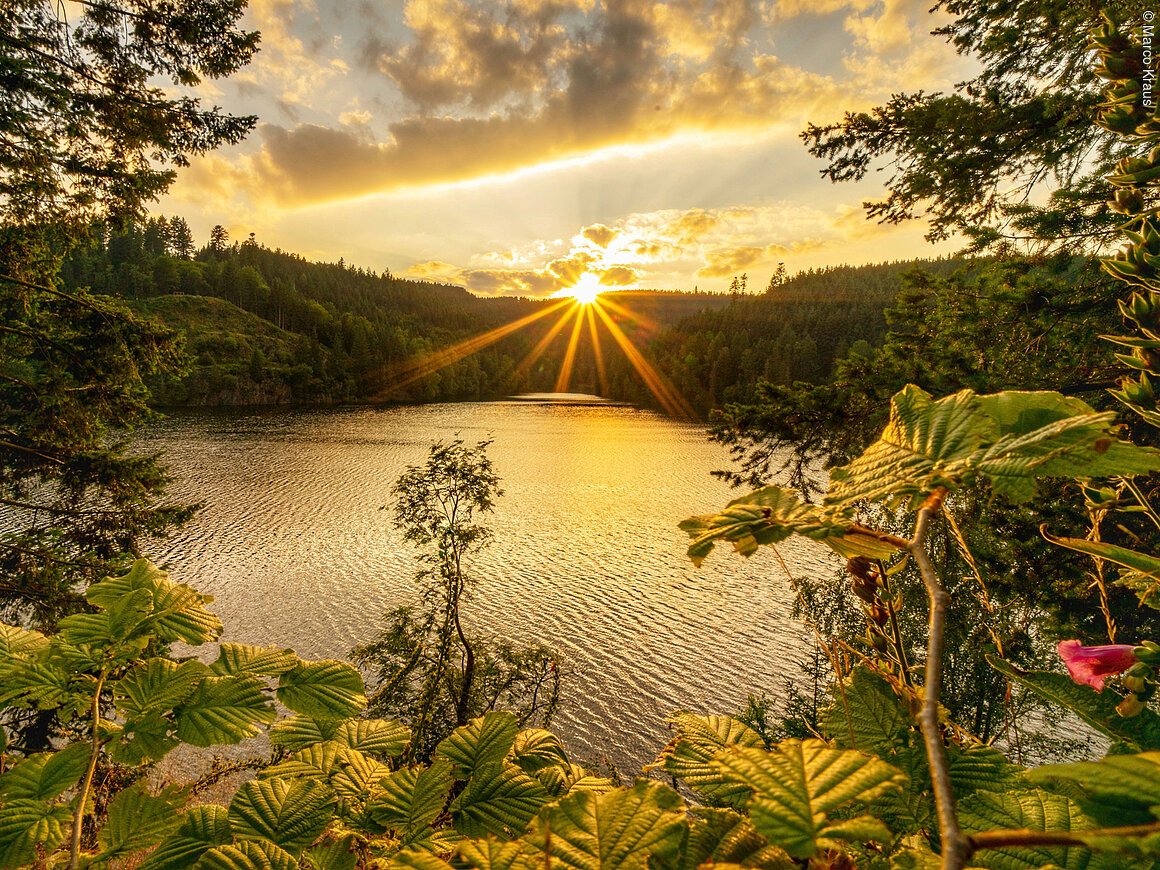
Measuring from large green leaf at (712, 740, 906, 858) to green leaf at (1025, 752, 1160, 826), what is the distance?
13cm

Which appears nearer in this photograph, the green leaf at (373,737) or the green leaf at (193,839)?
the green leaf at (193,839)

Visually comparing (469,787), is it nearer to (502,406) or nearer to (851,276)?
(502,406)

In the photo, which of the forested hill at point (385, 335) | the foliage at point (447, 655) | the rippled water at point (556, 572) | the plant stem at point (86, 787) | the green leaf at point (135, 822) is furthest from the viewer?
the forested hill at point (385, 335)

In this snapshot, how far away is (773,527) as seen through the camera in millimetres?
529

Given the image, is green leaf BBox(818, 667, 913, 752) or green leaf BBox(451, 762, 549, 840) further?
green leaf BBox(451, 762, 549, 840)

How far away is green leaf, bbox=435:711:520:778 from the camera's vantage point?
3.40 ft

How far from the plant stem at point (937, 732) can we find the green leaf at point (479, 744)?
0.89 meters

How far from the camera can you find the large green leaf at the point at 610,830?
533mm

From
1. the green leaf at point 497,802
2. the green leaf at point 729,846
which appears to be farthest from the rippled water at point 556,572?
the green leaf at point 729,846

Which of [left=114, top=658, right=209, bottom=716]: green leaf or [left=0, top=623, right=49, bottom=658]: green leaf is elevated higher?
[left=0, top=623, right=49, bottom=658]: green leaf

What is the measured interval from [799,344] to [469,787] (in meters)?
81.1

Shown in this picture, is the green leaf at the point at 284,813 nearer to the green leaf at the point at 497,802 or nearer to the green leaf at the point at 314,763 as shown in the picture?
the green leaf at the point at 314,763

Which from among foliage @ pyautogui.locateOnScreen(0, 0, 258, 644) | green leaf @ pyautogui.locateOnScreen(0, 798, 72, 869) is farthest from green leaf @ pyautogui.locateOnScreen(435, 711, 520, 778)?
foliage @ pyautogui.locateOnScreen(0, 0, 258, 644)

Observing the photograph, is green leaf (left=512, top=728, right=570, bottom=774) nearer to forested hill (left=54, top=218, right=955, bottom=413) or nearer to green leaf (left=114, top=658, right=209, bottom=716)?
green leaf (left=114, top=658, right=209, bottom=716)
